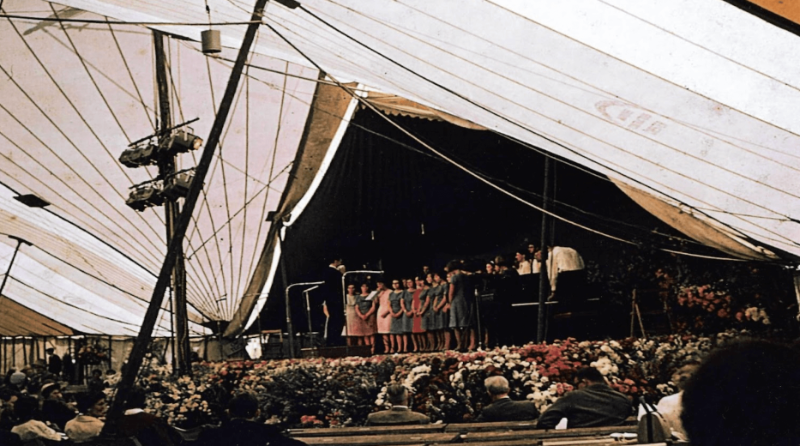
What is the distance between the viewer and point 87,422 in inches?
205

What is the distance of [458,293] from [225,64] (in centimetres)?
356

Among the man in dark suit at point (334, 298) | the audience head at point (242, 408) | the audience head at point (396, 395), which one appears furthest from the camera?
the man in dark suit at point (334, 298)

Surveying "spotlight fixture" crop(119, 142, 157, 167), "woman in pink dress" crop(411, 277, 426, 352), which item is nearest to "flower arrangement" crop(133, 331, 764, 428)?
"woman in pink dress" crop(411, 277, 426, 352)

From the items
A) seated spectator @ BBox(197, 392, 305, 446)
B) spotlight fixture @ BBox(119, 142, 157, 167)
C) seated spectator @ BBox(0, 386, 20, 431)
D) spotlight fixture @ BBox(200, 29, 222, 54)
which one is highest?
spotlight fixture @ BBox(200, 29, 222, 54)

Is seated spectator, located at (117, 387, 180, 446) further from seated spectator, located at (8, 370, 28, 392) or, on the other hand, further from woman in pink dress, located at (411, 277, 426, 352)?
seated spectator, located at (8, 370, 28, 392)

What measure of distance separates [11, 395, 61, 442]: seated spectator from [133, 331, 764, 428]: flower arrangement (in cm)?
151

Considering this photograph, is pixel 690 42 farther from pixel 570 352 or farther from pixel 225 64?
pixel 225 64

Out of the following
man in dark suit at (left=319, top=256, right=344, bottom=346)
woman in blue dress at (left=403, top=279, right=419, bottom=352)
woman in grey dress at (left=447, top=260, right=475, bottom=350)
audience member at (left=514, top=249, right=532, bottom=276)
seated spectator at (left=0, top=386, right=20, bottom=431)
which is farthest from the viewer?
man in dark suit at (left=319, top=256, right=344, bottom=346)

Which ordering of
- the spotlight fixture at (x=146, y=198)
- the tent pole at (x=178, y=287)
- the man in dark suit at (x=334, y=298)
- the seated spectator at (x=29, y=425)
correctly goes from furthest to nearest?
the man in dark suit at (x=334, y=298) → the spotlight fixture at (x=146, y=198) → the tent pole at (x=178, y=287) → the seated spectator at (x=29, y=425)

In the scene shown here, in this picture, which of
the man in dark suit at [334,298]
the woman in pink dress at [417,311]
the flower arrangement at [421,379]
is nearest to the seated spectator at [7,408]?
the flower arrangement at [421,379]

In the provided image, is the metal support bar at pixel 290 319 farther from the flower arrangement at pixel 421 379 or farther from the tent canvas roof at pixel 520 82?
the flower arrangement at pixel 421 379

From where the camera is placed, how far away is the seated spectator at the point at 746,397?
77 centimetres

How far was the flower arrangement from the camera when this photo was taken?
5.60 meters

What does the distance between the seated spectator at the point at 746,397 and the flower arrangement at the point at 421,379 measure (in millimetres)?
4463
